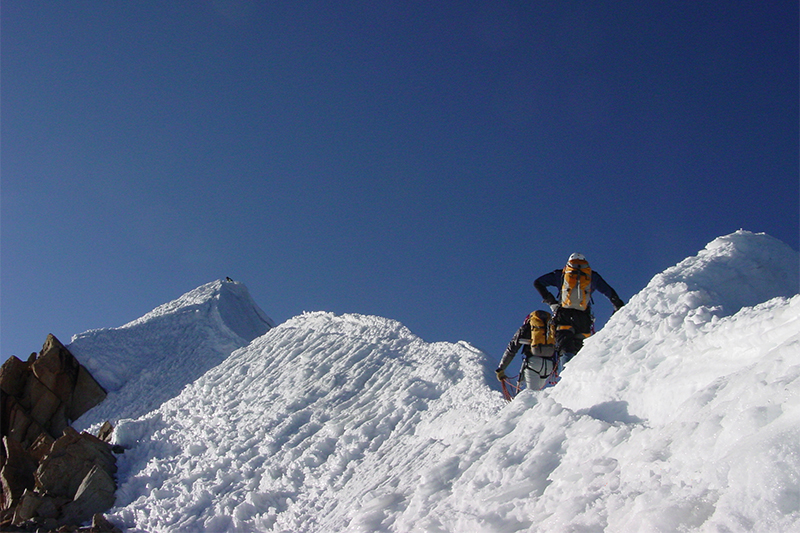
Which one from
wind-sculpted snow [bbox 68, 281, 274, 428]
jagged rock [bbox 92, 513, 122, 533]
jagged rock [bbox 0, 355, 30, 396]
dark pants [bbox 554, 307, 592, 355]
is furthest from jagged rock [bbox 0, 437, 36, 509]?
dark pants [bbox 554, 307, 592, 355]

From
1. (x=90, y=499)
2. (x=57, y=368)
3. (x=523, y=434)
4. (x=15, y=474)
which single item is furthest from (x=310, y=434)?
(x=57, y=368)

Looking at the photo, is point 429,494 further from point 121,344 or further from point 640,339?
point 121,344

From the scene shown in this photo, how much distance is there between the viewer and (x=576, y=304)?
834cm

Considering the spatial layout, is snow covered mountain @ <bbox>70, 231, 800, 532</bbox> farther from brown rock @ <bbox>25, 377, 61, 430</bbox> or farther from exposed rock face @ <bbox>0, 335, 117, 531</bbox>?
brown rock @ <bbox>25, 377, 61, 430</bbox>

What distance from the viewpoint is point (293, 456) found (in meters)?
9.35

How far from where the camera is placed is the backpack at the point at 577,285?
832 centimetres

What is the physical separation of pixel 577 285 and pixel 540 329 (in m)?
1.04

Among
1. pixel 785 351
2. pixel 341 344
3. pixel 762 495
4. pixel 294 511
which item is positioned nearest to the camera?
pixel 762 495

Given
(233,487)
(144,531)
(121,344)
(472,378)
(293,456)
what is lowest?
(144,531)

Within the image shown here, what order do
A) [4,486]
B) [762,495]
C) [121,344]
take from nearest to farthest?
1. [762,495]
2. [4,486]
3. [121,344]

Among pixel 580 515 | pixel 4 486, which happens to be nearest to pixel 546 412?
pixel 580 515

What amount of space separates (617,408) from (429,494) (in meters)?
1.92

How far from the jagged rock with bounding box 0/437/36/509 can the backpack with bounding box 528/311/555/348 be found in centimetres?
1110

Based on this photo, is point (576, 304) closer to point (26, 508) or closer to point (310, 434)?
point (310, 434)
